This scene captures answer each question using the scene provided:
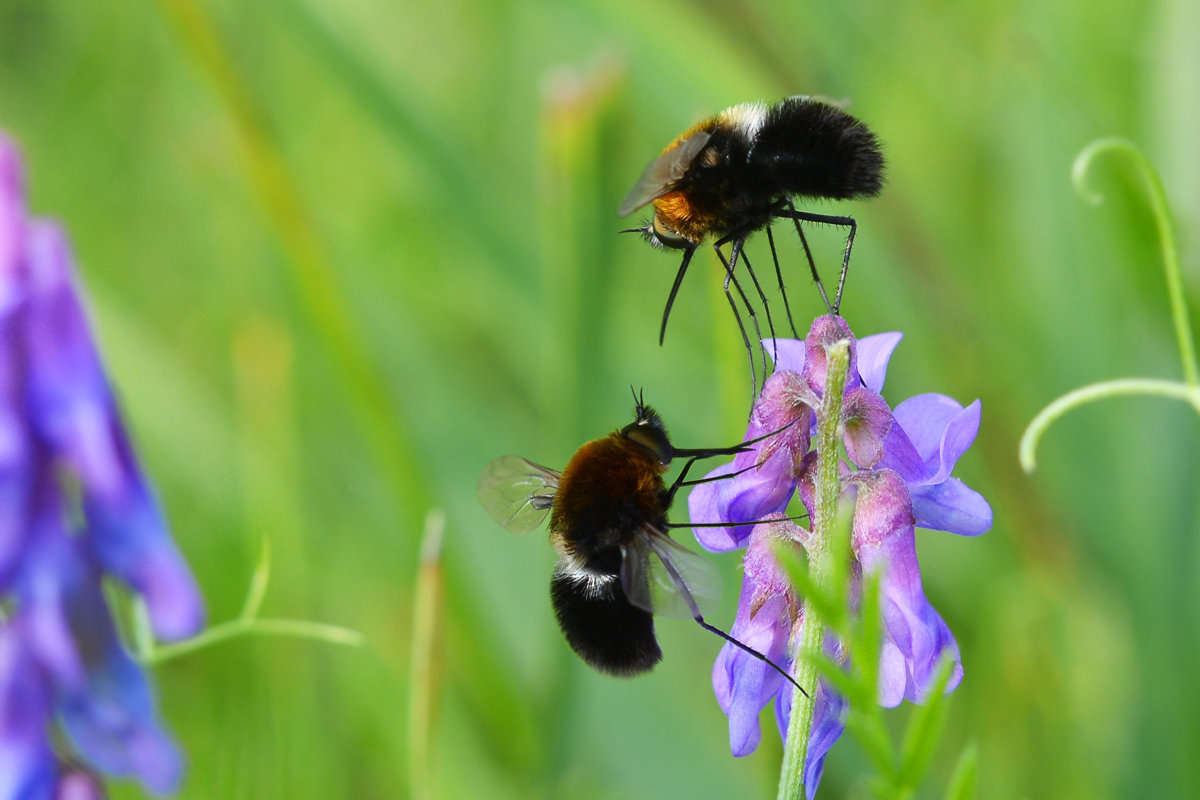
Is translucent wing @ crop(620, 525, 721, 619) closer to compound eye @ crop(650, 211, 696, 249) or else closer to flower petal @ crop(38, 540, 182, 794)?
compound eye @ crop(650, 211, 696, 249)

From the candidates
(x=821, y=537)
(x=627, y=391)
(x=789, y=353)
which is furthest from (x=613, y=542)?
(x=627, y=391)

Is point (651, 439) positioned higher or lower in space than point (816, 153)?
lower

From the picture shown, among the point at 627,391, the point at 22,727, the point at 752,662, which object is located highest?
the point at 627,391

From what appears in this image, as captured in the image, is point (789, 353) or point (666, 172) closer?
point (789, 353)

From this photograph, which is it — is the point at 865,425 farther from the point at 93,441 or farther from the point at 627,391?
the point at 627,391

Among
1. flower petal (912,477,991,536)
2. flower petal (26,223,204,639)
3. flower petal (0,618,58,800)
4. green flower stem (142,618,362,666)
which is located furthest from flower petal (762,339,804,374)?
flower petal (0,618,58,800)
